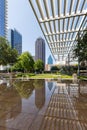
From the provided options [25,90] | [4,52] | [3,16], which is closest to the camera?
[25,90]

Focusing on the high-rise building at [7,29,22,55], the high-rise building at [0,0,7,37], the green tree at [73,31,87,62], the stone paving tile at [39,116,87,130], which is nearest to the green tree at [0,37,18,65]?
the green tree at [73,31,87,62]

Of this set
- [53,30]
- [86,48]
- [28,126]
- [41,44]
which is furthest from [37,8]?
[41,44]

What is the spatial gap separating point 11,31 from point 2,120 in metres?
103

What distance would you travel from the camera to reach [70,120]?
433 cm

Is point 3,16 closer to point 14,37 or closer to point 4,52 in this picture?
point 14,37

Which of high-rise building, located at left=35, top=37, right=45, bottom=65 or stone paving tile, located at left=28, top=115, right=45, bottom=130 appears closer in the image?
stone paving tile, located at left=28, top=115, right=45, bottom=130

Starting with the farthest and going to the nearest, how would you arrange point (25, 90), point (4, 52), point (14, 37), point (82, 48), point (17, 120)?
point (14, 37) < point (4, 52) < point (82, 48) < point (25, 90) < point (17, 120)

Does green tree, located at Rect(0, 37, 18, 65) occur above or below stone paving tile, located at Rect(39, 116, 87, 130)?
above

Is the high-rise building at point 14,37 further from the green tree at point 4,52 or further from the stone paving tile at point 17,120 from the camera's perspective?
the stone paving tile at point 17,120

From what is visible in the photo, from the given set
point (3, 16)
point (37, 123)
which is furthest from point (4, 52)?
point (3, 16)

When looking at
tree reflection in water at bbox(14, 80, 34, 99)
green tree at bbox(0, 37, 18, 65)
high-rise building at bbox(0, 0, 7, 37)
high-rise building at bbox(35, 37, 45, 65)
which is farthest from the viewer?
high-rise building at bbox(35, 37, 45, 65)

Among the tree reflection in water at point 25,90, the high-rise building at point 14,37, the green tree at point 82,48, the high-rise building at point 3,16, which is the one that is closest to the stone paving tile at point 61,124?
the tree reflection in water at point 25,90

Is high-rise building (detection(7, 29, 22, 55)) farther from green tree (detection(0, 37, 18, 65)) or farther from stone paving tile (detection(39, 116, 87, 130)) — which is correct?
stone paving tile (detection(39, 116, 87, 130))

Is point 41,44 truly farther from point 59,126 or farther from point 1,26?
point 59,126
